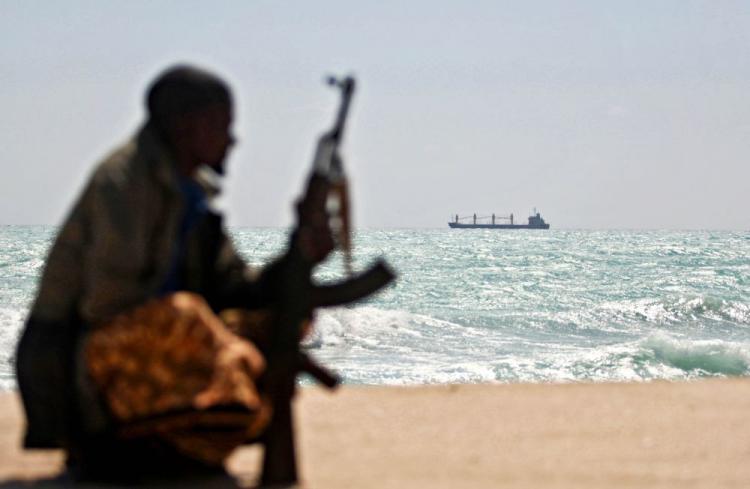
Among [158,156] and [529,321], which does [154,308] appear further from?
[529,321]

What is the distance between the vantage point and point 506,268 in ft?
152

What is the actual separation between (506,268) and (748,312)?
17613mm

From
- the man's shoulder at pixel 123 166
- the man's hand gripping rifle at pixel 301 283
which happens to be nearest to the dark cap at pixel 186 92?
the man's shoulder at pixel 123 166

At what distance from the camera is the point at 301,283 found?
4039mm

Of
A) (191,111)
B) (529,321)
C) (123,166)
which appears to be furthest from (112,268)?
(529,321)

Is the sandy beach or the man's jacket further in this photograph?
the sandy beach

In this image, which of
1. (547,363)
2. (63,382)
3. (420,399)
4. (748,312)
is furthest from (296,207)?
(748,312)

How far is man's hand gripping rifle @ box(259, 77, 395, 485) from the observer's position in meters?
4.02

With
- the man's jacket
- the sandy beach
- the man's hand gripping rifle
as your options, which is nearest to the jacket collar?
the man's jacket

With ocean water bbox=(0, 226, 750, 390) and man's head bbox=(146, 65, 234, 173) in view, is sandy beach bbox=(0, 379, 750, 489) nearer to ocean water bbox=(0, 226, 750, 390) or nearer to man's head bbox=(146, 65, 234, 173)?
man's head bbox=(146, 65, 234, 173)

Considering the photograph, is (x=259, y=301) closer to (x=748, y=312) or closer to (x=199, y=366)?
(x=199, y=366)

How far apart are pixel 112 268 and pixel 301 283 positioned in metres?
0.58

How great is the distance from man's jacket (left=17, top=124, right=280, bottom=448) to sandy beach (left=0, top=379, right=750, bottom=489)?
1.29 ft

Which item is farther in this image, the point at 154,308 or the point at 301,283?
the point at 301,283
